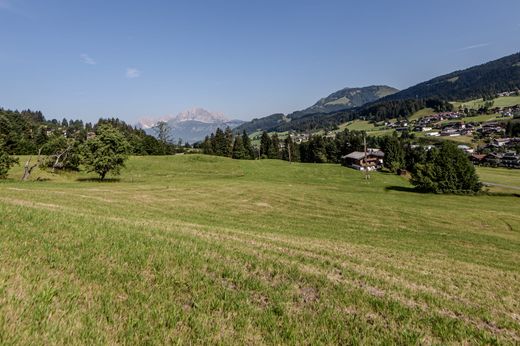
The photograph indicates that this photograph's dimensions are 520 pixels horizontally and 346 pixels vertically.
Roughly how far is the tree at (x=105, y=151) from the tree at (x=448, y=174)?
6563cm

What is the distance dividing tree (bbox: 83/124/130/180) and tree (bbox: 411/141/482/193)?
215 feet

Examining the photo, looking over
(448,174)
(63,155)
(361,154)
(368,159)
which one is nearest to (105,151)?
(63,155)

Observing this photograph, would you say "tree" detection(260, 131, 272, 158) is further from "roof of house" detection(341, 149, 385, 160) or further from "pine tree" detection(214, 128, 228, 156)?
"roof of house" detection(341, 149, 385, 160)

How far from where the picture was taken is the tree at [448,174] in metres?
73.9

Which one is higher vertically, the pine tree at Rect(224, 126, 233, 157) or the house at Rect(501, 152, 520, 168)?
the pine tree at Rect(224, 126, 233, 157)

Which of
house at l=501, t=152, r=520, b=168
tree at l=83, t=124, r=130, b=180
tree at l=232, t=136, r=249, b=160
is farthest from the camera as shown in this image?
house at l=501, t=152, r=520, b=168

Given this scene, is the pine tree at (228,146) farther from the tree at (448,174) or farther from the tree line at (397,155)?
the tree at (448,174)

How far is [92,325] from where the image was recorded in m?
5.46

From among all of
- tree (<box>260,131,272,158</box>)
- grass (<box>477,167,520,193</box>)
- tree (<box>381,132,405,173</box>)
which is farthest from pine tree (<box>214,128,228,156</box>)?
grass (<box>477,167,520,193</box>)

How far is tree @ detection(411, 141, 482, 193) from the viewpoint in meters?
73.9

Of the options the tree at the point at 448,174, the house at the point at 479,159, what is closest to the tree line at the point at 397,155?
the tree at the point at 448,174

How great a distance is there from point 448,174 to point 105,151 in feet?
243

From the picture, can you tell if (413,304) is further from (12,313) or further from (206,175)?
(206,175)

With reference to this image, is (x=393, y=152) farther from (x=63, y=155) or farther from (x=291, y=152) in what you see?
(x=63, y=155)
